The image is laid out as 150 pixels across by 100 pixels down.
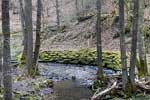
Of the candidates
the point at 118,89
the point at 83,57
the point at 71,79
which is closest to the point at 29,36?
the point at 71,79

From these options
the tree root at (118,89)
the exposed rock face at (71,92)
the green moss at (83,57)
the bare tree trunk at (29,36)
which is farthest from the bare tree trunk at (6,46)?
the green moss at (83,57)

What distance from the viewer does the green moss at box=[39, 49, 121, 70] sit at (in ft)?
72.8

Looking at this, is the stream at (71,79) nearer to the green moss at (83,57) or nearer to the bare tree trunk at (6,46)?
the green moss at (83,57)

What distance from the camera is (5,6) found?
9117 millimetres

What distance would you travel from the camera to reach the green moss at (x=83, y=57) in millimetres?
22184

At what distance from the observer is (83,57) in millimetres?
24703

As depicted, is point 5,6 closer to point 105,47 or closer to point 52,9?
point 105,47

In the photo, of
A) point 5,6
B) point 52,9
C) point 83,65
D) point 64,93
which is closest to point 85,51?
point 83,65

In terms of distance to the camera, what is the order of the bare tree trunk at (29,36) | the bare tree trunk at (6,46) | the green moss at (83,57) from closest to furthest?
the bare tree trunk at (6,46) → the bare tree trunk at (29,36) → the green moss at (83,57)

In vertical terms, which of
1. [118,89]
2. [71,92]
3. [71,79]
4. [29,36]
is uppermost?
[29,36]

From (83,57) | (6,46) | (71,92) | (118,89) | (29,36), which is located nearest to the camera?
(6,46)

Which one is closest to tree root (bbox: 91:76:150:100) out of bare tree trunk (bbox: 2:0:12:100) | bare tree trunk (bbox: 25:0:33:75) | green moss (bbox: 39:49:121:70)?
bare tree trunk (bbox: 2:0:12:100)

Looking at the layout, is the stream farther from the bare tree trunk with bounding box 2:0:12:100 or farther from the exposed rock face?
the bare tree trunk with bounding box 2:0:12:100

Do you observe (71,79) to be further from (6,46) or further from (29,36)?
(6,46)
